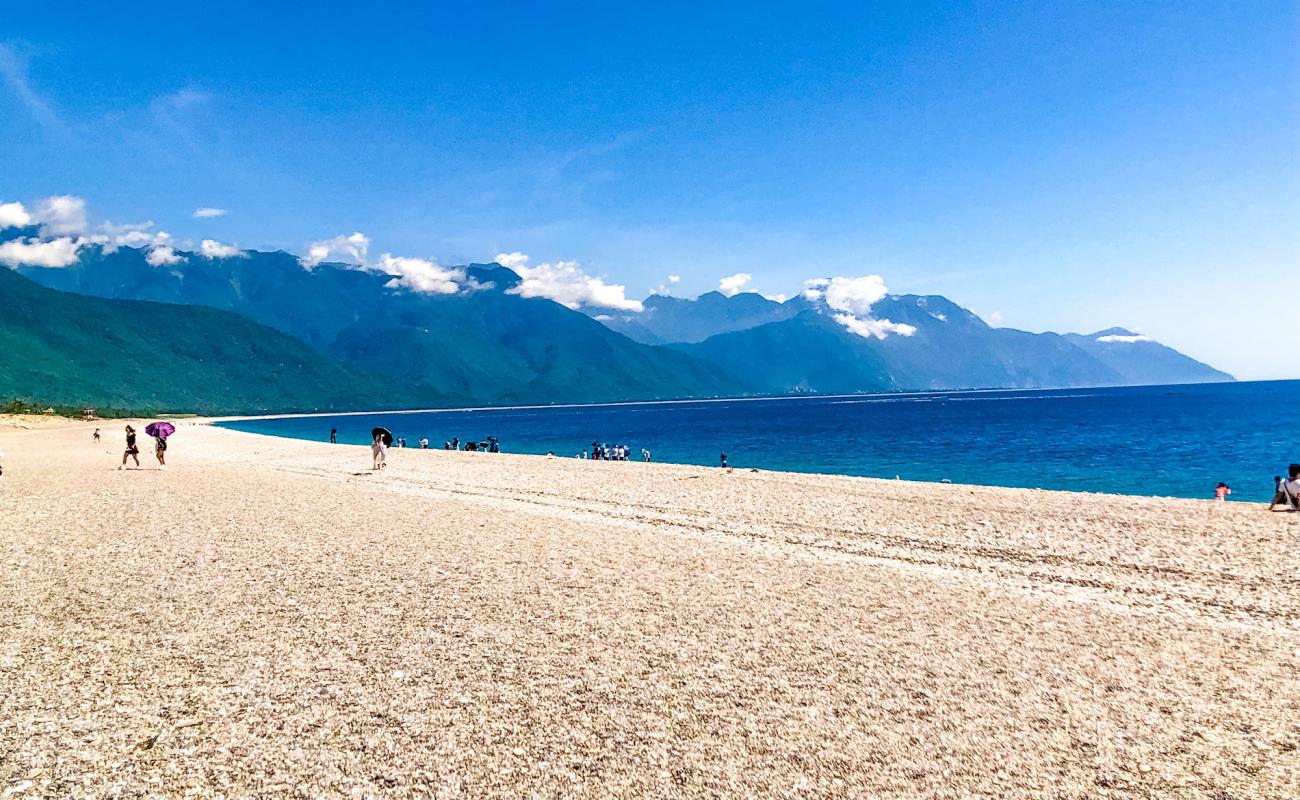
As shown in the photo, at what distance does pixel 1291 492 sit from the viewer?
21250 millimetres

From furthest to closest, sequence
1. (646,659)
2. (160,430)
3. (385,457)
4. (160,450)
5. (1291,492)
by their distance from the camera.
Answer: (385,457) < (160,430) < (160,450) < (1291,492) < (646,659)

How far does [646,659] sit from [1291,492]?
922 inches

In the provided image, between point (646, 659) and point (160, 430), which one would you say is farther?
point (160, 430)

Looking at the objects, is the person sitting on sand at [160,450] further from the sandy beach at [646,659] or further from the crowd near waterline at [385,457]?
the sandy beach at [646,659]

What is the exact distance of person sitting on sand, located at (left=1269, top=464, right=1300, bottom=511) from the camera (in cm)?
2117

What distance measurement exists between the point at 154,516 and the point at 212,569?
8552mm

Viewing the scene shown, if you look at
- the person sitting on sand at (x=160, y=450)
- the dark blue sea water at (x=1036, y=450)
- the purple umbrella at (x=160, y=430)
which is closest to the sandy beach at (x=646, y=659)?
the person sitting on sand at (x=160, y=450)

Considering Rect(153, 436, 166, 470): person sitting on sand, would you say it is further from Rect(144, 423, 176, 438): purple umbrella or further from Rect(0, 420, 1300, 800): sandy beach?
Rect(0, 420, 1300, 800): sandy beach

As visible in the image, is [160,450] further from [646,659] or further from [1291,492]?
[1291,492]

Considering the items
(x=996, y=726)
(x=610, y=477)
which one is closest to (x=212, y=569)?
Result: (x=996, y=726)

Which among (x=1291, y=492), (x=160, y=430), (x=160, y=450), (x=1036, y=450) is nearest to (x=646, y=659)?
(x=1291, y=492)

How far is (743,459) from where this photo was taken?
5822 cm

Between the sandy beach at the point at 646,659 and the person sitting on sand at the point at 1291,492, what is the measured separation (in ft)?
8.71

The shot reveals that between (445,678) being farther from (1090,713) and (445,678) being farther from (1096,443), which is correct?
(1096,443)
